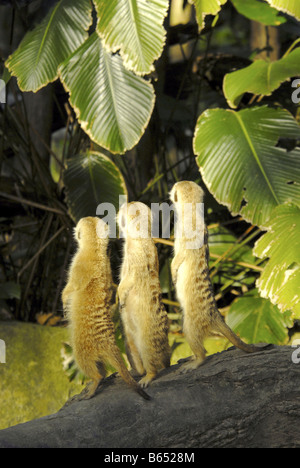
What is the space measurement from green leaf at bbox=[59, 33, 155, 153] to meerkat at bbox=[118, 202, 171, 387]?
991 millimetres

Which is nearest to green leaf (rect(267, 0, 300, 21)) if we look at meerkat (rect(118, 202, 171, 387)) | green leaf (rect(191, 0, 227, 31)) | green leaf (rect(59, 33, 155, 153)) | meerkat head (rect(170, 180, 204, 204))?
green leaf (rect(191, 0, 227, 31))

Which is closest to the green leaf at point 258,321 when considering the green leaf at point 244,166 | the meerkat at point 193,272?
the green leaf at point 244,166

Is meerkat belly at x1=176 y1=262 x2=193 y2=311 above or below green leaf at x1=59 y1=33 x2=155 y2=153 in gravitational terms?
below

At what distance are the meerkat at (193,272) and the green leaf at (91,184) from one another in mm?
1064

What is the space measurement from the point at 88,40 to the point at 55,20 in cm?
25

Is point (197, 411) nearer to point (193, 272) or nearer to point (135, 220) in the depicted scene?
point (193, 272)

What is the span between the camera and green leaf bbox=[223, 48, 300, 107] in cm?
356

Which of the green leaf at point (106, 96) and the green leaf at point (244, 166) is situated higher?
the green leaf at point (106, 96)

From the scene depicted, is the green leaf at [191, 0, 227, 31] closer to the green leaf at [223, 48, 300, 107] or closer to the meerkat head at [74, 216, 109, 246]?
the green leaf at [223, 48, 300, 107]

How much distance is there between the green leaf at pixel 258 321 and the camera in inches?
145

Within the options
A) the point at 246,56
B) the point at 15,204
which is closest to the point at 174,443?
the point at 15,204


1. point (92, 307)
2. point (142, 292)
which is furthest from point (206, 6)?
point (92, 307)

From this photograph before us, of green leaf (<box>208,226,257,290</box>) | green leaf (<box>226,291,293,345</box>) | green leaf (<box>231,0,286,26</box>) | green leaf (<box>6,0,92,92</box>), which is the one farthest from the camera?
green leaf (<box>231,0,286,26</box>)

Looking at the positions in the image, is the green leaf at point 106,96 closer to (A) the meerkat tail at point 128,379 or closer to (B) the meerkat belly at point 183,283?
(B) the meerkat belly at point 183,283
